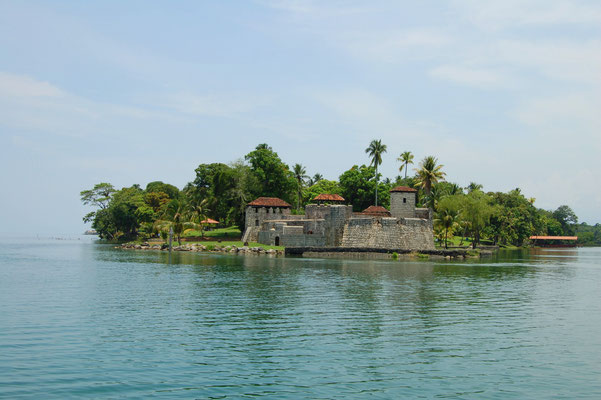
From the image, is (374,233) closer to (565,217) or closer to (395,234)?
(395,234)

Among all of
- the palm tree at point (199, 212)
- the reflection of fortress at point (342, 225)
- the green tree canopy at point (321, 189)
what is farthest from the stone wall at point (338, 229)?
the green tree canopy at point (321, 189)

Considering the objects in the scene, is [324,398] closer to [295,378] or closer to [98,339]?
[295,378]

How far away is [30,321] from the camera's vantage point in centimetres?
2088

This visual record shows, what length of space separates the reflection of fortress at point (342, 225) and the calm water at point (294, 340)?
31.1 m

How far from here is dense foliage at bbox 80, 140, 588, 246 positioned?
82.8m

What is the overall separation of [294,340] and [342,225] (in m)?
51.7

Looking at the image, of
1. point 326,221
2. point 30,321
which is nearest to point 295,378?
point 30,321

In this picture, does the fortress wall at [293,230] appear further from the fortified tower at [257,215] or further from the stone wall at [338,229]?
the fortified tower at [257,215]

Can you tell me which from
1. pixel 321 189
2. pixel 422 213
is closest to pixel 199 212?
pixel 321 189

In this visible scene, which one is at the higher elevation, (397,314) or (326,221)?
(326,221)

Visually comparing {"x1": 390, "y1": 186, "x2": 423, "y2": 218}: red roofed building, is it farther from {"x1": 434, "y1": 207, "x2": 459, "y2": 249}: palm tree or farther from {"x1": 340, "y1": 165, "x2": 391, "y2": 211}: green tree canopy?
{"x1": 340, "y1": 165, "x2": 391, "y2": 211}: green tree canopy

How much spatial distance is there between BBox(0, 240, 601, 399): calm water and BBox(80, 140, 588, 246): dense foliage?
45.0 metres

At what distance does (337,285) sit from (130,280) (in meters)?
14.0

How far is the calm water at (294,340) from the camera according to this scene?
45.1 feet
